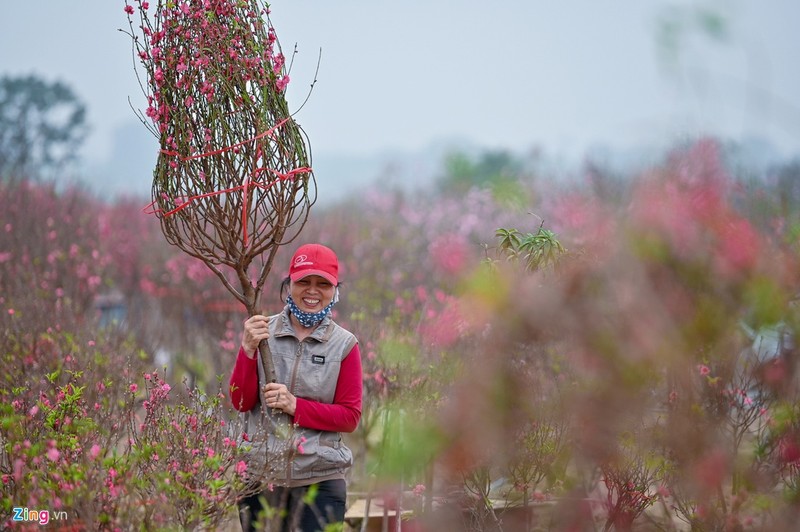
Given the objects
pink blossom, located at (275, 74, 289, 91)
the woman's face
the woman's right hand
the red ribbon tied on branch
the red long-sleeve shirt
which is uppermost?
pink blossom, located at (275, 74, 289, 91)

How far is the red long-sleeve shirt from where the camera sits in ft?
12.0

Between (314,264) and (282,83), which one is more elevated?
(282,83)

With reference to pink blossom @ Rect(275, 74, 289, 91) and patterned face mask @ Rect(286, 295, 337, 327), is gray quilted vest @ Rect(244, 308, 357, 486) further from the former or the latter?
pink blossom @ Rect(275, 74, 289, 91)

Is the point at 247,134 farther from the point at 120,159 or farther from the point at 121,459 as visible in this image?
the point at 120,159

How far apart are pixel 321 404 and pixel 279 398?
17 centimetres

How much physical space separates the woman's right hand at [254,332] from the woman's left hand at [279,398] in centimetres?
16

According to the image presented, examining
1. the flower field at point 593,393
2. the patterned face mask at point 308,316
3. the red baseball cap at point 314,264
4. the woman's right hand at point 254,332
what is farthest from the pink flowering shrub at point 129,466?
the red baseball cap at point 314,264

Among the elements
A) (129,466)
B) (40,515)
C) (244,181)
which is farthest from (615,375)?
(40,515)

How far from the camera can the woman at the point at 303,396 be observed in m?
3.62

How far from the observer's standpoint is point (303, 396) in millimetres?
3744

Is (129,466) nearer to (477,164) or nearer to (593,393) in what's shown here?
(593,393)

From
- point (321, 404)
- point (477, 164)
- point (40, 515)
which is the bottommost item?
point (40, 515)

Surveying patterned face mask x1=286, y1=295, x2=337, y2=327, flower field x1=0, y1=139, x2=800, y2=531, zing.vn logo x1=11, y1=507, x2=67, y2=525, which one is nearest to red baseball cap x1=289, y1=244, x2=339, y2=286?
patterned face mask x1=286, y1=295, x2=337, y2=327

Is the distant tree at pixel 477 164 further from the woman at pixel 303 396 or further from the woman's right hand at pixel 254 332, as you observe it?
the woman's right hand at pixel 254 332
